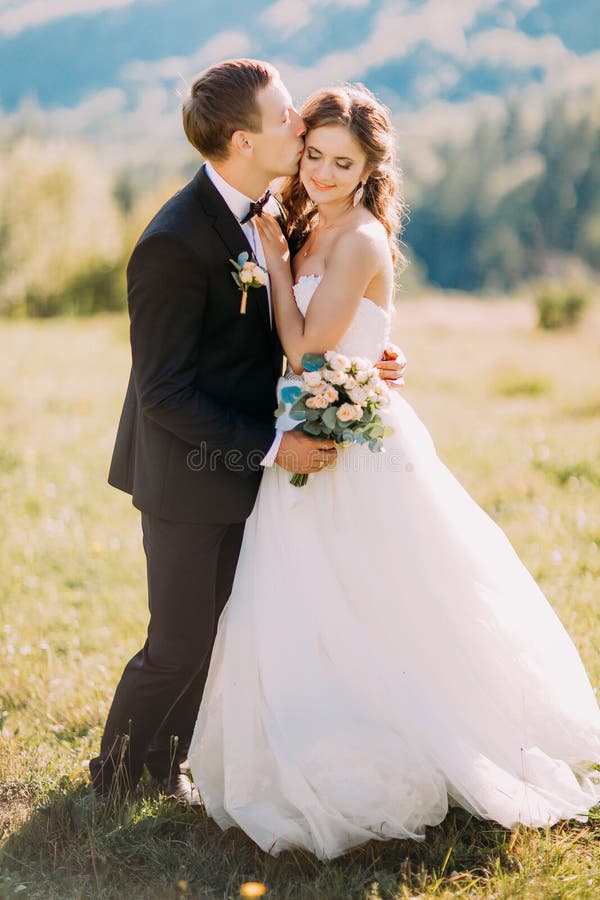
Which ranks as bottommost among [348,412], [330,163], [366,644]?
[366,644]

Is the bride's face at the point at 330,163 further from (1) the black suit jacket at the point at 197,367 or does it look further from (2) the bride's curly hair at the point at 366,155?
(1) the black suit jacket at the point at 197,367

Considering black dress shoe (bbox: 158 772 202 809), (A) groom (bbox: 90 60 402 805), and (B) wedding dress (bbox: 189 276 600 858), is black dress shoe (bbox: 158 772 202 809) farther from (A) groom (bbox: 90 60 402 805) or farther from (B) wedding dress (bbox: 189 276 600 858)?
(B) wedding dress (bbox: 189 276 600 858)

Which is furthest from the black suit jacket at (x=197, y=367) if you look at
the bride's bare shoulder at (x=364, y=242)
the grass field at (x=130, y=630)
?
the grass field at (x=130, y=630)

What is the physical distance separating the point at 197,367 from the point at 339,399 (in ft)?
1.71

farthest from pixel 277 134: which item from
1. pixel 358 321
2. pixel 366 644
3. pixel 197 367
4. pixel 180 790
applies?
pixel 180 790

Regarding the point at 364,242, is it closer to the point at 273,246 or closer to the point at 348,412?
the point at 273,246

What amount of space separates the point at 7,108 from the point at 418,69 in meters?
74.4

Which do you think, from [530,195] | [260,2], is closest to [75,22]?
[260,2]

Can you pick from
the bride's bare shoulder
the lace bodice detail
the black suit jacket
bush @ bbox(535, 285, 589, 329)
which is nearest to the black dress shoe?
the black suit jacket

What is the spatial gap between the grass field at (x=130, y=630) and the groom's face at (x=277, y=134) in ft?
4.62

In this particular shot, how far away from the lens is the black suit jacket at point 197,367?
3.00m

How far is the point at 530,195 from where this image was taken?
79.1 meters

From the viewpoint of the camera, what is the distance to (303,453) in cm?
313

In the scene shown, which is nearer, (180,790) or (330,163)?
(330,163)
